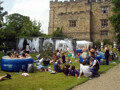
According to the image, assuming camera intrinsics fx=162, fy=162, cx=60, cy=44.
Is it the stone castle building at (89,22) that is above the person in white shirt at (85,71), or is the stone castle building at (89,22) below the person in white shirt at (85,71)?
above

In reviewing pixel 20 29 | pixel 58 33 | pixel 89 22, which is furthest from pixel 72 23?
pixel 20 29

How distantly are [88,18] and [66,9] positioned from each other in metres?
7.43

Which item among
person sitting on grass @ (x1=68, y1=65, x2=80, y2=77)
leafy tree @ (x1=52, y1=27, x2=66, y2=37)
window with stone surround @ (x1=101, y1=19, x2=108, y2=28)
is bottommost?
person sitting on grass @ (x1=68, y1=65, x2=80, y2=77)

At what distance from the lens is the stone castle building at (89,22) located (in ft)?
123

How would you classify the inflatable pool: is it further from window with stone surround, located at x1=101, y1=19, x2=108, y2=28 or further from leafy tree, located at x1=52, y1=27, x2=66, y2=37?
window with stone surround, located at x1=101, y1=19, x2=108, y2=28

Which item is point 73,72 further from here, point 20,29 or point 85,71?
point 20,29

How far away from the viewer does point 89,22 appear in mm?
37250

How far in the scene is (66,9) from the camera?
42.0m

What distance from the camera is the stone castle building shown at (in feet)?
123

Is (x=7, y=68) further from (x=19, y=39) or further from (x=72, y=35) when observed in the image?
(x=72, y=35)

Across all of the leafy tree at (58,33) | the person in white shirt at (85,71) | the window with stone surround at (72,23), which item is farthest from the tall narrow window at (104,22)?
the person in white shirt at (85,71)

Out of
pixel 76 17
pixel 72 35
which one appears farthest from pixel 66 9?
pixel 72 35

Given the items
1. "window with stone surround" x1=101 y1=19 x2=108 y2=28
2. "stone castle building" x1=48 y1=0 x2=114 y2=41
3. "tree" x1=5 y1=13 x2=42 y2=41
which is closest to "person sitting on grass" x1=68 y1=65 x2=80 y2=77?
"tree" x1=5 y1=13 x2=42 y2=41

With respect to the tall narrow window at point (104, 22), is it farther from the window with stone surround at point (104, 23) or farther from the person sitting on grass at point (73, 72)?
the person sitting on grass at point (73, 72)
